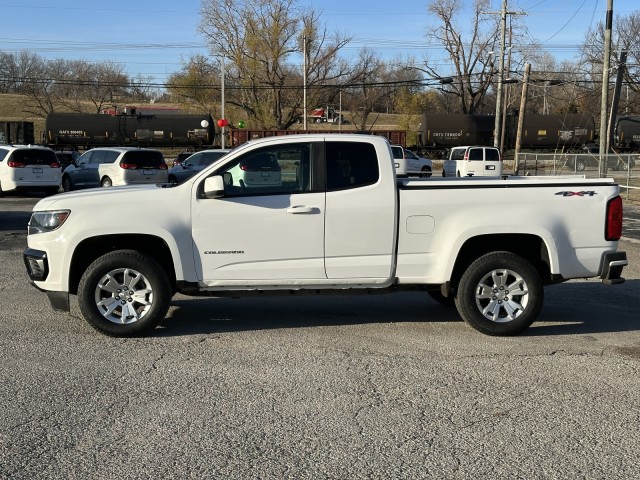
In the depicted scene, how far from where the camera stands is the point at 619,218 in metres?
6.80

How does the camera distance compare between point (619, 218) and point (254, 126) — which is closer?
point (619, 218)

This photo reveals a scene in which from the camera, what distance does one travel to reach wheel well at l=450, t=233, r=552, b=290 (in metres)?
6.85

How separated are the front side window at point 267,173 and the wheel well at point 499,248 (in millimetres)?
1713

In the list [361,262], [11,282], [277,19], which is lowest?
[11,282]

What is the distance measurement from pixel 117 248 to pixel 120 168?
53.4 ft

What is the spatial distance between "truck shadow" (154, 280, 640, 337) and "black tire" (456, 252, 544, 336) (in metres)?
0.38

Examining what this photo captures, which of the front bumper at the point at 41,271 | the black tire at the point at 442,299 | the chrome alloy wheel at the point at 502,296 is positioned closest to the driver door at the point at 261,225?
the front bumper at the point at 41,271

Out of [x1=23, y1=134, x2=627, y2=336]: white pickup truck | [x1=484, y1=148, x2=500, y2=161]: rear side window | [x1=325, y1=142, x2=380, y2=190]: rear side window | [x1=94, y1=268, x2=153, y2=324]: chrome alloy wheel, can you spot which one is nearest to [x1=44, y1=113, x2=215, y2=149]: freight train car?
[x1=484, y1=148, x2=500, y2=161]: rear side window

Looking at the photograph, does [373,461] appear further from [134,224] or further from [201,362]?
[134,224]

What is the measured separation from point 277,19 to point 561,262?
5966 centimetres


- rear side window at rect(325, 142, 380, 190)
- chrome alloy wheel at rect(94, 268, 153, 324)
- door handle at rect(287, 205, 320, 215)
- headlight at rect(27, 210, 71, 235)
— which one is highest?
rear side window at rect(325, 142, 380, 190)

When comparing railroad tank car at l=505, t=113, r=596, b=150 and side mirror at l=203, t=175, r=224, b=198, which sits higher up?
railroad tank car at l=505, t=113, r=596, b=150

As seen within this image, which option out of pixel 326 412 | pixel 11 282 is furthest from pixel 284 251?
pixel 11 282

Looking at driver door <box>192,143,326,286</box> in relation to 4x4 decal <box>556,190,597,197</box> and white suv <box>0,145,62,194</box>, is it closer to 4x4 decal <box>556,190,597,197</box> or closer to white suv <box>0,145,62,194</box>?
4x4 decal <box>556,190,597,197</box>
